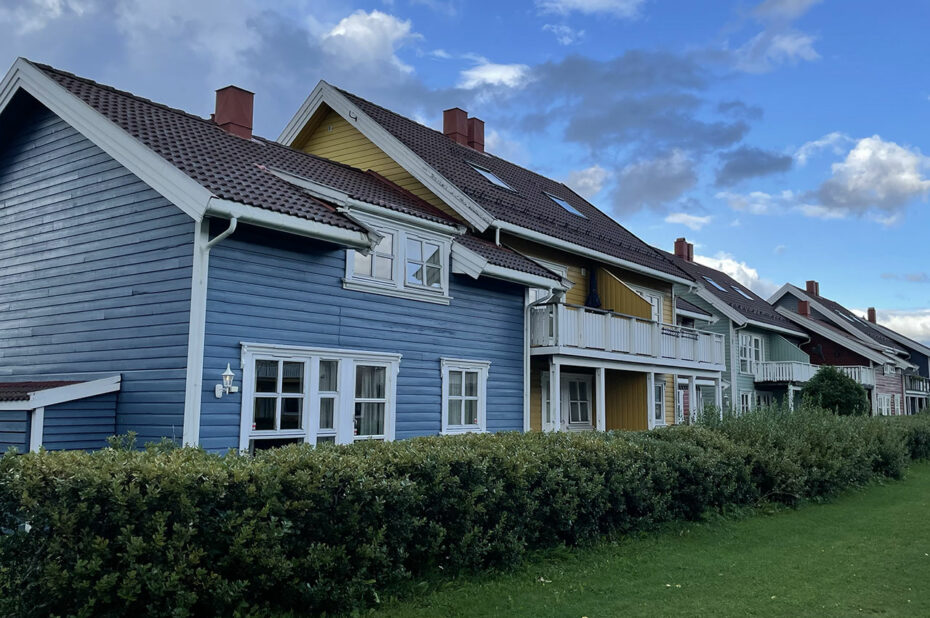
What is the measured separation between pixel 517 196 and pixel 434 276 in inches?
258

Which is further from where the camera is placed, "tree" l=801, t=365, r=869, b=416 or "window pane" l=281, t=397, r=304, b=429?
"tree" l=801, t=365, r=869, b=416

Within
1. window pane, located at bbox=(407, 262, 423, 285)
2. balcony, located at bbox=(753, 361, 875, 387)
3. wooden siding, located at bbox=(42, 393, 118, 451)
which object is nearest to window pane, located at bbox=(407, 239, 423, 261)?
window pane, located at bbox=(407, 262, 423, 285)

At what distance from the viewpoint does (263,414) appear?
12.2m

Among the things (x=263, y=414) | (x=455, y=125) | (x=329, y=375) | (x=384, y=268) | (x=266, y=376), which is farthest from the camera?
(x=455, y=125)

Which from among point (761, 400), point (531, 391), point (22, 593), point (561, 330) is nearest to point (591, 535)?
point (22, 593)

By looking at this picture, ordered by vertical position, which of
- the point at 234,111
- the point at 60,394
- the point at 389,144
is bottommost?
the point at 60,394

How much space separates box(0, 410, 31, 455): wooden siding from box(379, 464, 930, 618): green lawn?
6526mm

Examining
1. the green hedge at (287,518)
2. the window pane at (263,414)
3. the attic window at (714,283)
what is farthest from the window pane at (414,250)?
the attic window at (714,283)

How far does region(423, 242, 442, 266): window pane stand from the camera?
51.7 feet

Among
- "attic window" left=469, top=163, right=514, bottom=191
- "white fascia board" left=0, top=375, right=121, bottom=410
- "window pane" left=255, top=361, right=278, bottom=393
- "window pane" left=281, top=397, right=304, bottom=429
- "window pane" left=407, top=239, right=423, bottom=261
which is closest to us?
"white fascia board" left=0, top=375, right=121, bottom=410

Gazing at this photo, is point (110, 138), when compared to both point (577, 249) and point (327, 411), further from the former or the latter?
point (577, 249)

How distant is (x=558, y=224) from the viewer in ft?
69.4

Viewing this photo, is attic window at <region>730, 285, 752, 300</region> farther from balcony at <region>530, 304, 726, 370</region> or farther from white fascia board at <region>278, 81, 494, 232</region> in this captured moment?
white fascia board at <region>278, 81, 494, 232</region>

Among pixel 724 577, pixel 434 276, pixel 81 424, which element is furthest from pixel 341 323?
pixel 724 577
